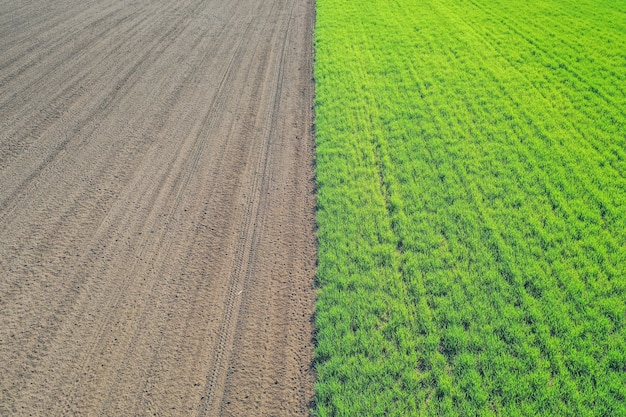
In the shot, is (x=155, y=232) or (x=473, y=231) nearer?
(x=473, y=231)

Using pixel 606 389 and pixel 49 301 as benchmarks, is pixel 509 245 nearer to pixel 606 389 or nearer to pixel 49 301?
pixel 606 389

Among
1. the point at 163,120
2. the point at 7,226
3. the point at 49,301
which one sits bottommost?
the point at 49,301

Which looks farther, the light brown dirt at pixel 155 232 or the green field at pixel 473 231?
the light brown dirt at pixel 155 232

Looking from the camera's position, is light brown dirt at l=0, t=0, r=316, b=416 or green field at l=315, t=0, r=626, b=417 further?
light brown dirt at l=0, t=0, r=316, b=416

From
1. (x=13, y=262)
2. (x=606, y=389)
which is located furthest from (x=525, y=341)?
(x=13, y=262)
